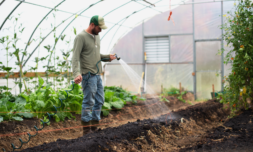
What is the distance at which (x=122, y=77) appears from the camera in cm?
880

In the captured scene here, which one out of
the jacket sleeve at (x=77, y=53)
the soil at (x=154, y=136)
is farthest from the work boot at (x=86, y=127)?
the jacket sleeve at (x=77, y=53)

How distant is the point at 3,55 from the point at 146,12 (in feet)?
16.1

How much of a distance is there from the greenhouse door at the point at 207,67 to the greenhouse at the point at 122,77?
33 mm

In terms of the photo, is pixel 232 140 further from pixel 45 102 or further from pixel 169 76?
pixel 169 76

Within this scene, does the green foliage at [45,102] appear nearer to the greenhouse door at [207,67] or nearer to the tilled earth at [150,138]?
the tilled earth at [150,138]

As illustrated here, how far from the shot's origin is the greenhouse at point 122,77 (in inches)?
114

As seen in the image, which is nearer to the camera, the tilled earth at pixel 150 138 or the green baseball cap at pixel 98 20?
the tilled earth at pixel 150 138

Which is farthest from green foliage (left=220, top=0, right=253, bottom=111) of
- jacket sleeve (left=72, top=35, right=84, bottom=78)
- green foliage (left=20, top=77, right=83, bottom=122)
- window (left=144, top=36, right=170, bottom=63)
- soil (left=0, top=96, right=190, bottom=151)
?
window (left=144, top=36, right=170, bottom=63)

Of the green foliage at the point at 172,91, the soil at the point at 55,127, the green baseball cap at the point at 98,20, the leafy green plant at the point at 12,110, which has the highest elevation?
the green baseball cap at the point at 98,20

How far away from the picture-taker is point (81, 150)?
218 centimetres

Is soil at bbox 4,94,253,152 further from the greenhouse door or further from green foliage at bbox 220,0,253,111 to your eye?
the greenhouse door

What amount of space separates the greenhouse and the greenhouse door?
3cm

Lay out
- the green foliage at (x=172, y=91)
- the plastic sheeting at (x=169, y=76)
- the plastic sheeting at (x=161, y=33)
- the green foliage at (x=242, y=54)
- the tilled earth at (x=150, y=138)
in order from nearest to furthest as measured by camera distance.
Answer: the tilled earth at (x=150, y=138)
the green foliage at (x=242, y=54)
the plastic sheeting at (x=161, y=33)
the green foliage at (x=172, y=91)
the plastic sheeting at (x=169, y=76)

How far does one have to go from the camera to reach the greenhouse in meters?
2.90
